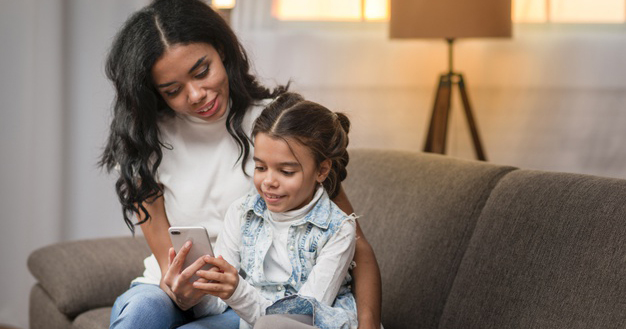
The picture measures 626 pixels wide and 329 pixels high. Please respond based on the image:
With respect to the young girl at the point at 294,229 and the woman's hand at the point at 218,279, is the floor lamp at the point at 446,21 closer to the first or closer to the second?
the young girl at the point at 294,229

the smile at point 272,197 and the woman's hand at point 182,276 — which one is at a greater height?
the smile at point 272,197

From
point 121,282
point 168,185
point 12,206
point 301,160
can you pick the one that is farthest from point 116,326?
point 12,206

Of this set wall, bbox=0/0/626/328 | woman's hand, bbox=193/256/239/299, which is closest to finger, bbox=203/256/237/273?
woman's hand, bbox=193/256/239/299

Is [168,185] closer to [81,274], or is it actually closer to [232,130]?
[232,130]

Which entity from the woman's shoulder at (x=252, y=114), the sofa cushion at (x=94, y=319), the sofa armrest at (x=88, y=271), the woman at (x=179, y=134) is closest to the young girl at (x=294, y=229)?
the woman at (x=179, y=134)

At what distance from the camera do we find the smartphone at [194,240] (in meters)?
1.46

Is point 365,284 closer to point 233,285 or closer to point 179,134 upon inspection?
point 233,285

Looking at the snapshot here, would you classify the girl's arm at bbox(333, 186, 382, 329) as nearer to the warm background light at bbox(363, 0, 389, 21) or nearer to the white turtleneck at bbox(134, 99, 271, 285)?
the white turtleneck at bbox(134, 99, 271, 285)

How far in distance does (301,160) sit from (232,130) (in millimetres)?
345

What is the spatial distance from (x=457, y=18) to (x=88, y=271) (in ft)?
5.15

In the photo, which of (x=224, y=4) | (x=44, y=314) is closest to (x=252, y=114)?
(x=44, y=314)

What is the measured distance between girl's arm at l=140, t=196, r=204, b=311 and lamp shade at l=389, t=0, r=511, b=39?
1.51 metres

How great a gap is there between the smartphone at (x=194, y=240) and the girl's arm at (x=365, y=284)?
0.32 m

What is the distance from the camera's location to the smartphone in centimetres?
146
